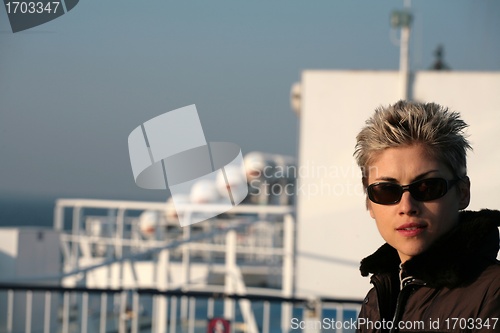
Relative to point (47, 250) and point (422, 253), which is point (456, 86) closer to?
point (47, 250)

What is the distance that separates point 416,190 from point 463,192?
13cm

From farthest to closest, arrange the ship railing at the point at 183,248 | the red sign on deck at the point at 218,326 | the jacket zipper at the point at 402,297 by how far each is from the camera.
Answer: the ship railing at the point at 183,248
the red sign on deck at the point at 218,326
the jacket zipper at the point at 402,297

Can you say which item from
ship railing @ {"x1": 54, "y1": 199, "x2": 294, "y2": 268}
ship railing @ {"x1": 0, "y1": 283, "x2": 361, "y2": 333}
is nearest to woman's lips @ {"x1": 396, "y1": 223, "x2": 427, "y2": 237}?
ship railing @ {"x1": 0, "y1": 283, "x2": 361, "y2": 333}

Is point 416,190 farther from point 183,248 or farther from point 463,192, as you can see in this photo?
point 183,248

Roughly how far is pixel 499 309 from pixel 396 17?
268 inches

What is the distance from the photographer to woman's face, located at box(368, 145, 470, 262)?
5.54 ft

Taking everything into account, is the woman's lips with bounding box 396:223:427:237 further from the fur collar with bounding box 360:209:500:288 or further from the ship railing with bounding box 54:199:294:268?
the ship railing with bounding box 54:199:294:268

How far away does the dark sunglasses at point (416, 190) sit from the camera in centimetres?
168

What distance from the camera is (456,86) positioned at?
21.6 ft

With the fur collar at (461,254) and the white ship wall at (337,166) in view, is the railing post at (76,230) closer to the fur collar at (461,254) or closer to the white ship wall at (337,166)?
the white ship wall at (337,166)

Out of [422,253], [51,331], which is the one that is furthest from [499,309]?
[51,331]

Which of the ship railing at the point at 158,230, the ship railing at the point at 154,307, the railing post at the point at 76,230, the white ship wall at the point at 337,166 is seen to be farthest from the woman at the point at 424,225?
the railing post at the point at 76,230

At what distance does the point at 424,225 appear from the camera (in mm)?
1689

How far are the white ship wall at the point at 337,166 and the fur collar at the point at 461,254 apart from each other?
194 inches
